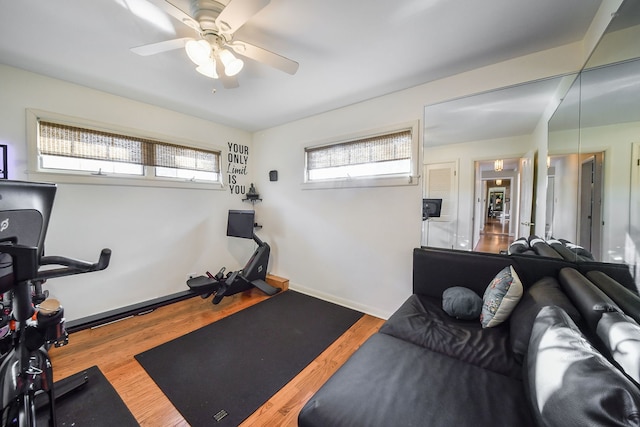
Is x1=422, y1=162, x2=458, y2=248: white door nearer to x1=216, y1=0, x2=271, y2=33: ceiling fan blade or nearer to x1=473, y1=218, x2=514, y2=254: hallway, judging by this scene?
x1=473, y1=218, x2=514, y2=254: hallway

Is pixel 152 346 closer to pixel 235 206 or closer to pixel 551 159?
pixel 235 206

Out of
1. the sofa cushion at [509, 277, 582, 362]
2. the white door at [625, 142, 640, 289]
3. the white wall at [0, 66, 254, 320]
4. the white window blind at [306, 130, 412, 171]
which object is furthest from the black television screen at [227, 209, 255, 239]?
the white door at [625, 142, 640, 289]

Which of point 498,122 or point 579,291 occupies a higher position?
point 498,122

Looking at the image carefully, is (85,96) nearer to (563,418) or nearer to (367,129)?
(367,129)

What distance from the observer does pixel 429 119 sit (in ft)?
7.63

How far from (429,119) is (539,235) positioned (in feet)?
4.41

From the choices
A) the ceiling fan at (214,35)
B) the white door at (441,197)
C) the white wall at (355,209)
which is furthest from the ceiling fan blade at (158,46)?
the white door at (441,197)

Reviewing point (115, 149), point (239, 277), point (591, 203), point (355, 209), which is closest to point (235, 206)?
point (239, 277)

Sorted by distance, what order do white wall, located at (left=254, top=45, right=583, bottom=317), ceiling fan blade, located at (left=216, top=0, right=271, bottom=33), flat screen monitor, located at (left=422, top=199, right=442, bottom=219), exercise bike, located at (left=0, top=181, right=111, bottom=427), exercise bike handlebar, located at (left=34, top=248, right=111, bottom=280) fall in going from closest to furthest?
exercise bike, located at (left=0, top=181, right=111, bottom=427)
ceiling fan blade, located at (left=216, top=0, right=271, bottom=33)
exercise bike handlebar, located at (left=34, top=248, right=111, bottom=280)
white wall, located at (left=254, top=45, right=583, bottom=317)
flat screen monitor, located at (left=422, top=199, right=442, bottom=219)

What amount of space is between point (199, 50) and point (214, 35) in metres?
0.13

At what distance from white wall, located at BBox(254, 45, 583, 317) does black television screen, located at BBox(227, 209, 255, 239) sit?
1.76 ft

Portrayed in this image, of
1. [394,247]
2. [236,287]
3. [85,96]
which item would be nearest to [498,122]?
[394,247]

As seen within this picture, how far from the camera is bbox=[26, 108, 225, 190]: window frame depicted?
2.16m

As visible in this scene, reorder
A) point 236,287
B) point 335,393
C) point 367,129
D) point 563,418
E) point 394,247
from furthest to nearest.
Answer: point 236,287 < point 367,129 < point 394,247 < point 335,393 < point 563,418
